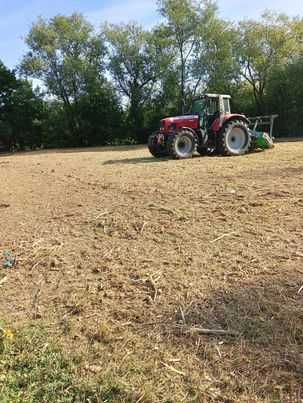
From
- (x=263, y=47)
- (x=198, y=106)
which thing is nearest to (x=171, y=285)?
(x=198, y=106)

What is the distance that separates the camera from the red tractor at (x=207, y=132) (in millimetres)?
10789

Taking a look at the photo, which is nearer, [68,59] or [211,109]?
[211,109]

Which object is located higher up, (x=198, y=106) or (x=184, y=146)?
(x=198, y=106)

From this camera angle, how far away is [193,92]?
25422 millimetres

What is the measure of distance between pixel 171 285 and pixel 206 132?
834 cm

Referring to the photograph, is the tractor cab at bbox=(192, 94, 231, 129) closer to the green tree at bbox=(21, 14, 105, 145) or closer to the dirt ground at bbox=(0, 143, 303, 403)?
the dirt ground at bbox=(0, 143, 303, 403)

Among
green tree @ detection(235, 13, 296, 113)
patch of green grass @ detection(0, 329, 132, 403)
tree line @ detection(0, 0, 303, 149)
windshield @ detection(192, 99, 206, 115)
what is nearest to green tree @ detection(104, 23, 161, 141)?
tree line @ detection(0, 0, 303, 149)

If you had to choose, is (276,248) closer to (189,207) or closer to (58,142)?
(189,207)

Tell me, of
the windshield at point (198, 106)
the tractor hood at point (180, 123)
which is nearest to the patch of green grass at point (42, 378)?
the tractor hood at point (180, 123)

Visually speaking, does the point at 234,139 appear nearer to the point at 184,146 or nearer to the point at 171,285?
the point at 184,146

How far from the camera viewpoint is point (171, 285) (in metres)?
3.36

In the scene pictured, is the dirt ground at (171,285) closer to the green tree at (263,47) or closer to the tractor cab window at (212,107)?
the tractor cab window at (212,107)

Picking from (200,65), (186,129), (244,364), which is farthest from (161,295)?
(200,65)

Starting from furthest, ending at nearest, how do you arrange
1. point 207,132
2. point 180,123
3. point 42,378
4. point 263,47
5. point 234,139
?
point 263,47
point 234,139
point 207,132
point 180,123
point 42,378
